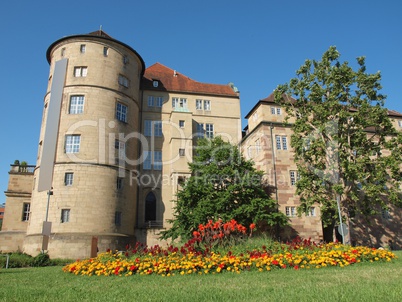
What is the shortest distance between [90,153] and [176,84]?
639 inches

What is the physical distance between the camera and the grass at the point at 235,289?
663 centimetres

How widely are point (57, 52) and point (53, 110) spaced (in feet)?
21.5

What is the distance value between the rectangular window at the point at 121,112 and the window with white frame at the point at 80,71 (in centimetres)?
426

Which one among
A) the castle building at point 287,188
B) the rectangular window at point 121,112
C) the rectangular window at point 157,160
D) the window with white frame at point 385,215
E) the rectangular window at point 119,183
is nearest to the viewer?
the rectangular window at point 119,183

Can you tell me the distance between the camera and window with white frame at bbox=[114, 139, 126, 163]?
2991 centimetres

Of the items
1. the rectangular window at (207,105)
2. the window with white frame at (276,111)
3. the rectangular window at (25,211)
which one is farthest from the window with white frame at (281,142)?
the rectangular window at (25,211)

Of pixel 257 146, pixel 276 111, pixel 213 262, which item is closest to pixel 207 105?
pixel 276 111

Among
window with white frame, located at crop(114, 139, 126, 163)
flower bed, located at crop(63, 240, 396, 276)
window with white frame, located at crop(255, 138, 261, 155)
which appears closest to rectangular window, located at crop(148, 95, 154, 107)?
window with white frame, located at crop(114, 139, 126, 163)

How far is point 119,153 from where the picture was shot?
30.1 metres

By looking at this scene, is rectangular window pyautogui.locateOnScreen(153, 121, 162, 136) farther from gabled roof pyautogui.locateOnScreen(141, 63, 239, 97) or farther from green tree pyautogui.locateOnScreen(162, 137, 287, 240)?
green tree pyautogui.locateOnScreen(162, 137, 287, 240)

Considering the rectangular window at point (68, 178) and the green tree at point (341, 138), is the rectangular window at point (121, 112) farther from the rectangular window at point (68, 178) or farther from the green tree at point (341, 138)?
the green tree at point (341, 138)

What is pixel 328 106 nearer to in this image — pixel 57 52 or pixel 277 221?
pixel 277 221

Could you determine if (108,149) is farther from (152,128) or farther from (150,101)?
(150,101)

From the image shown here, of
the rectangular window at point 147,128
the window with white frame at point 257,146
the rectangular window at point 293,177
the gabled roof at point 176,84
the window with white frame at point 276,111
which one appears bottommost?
the rectangular window at point 293,177
